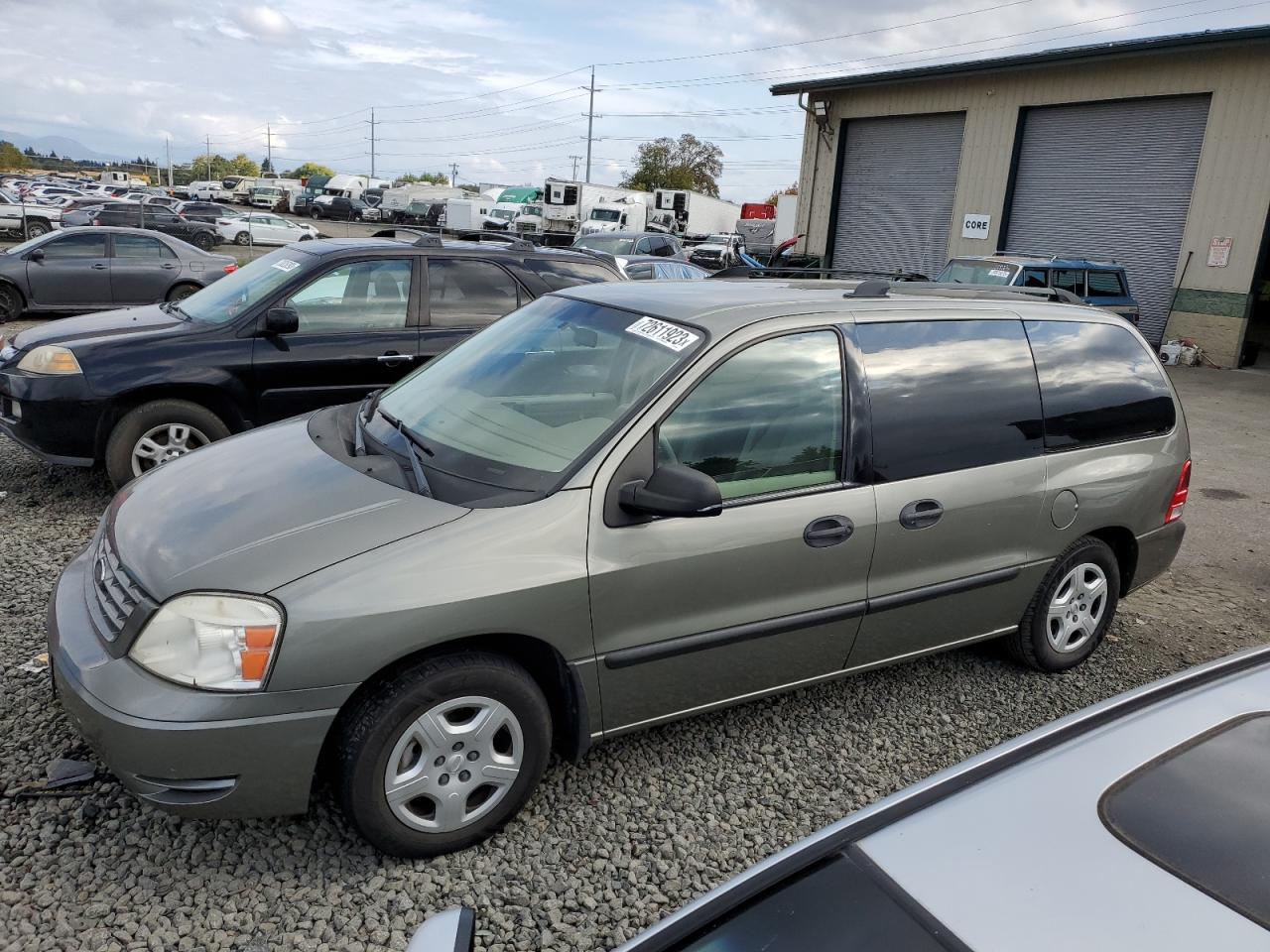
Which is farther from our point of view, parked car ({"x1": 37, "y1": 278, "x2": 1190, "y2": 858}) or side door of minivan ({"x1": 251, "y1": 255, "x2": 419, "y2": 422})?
side door of minivan ({"x1": 251, "y1": 255, "x2": 419, "y2": 422})

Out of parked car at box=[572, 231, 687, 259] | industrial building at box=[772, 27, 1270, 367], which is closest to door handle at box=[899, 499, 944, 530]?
industrial building at box=[772, 27, 1270, 367]

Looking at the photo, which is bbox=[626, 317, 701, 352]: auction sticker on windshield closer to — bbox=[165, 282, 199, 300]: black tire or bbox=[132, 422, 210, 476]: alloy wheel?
bbox=[132, 422, 210, 476]: alloy wheel

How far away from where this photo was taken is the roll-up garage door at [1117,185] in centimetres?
1730

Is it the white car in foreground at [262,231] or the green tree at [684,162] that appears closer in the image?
the white car in foreground at [262,231]

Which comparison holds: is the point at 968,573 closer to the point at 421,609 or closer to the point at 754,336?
the point at 754,336

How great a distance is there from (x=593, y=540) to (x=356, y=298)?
13.2 feet

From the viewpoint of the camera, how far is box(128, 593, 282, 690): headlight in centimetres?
246

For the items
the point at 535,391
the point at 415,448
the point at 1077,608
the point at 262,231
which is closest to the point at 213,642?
the point at 415,448

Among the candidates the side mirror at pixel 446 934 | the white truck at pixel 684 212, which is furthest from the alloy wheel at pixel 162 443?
the white truck at pixel 684 212

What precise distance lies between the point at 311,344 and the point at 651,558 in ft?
12.7

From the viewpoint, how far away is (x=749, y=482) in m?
3.16

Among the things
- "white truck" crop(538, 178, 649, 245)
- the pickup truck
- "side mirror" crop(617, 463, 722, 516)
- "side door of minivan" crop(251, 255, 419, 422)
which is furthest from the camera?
"white truck" crop(538, 178, 649, 245)

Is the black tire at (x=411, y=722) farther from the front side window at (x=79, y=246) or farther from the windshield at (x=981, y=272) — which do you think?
the front side window at (x=79, y=246)

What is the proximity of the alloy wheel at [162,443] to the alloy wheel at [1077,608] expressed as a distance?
473 cm
